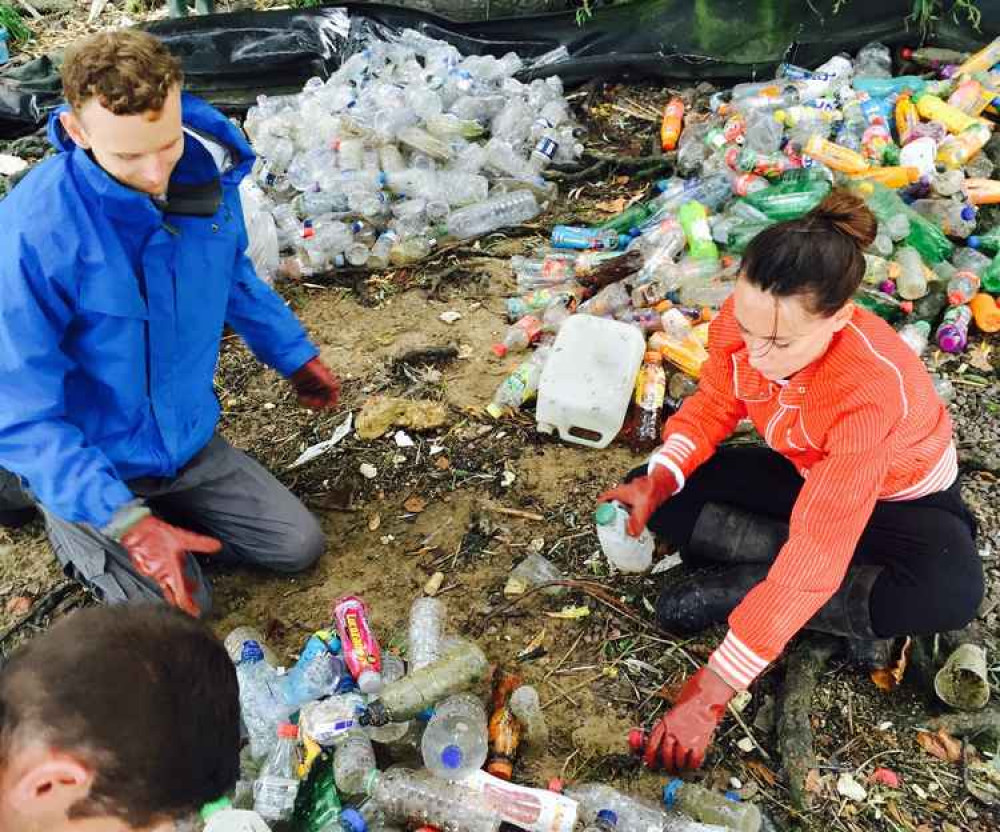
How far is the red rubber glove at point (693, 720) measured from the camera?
236 centimetres

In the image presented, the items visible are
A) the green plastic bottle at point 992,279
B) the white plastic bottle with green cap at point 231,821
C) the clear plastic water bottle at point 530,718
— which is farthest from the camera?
the green plastic bottle at point 992,279

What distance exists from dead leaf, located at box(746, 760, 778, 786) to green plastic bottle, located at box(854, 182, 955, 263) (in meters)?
2.87

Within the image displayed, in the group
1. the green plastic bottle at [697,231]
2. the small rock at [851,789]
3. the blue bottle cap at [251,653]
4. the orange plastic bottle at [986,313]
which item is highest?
the green plastic bottle at [697,231]

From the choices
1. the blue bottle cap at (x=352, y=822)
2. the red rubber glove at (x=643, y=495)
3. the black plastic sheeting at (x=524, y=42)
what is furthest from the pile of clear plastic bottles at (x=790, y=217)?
the blue bottle cap at (x=352, y=822)

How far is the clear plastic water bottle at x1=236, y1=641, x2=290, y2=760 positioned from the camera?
2619mm

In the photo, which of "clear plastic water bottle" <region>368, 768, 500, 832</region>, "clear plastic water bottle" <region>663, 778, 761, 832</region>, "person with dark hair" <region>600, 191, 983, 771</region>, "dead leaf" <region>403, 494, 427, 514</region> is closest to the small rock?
"clear plastic water bottle" <region>663, 778, 761, 832</region>

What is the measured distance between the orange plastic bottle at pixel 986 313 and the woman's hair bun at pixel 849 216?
2224 millimetres

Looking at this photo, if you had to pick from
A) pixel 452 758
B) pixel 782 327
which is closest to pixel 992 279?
pixel 782 327

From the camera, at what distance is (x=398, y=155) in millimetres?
5418

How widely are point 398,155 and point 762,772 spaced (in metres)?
4.26

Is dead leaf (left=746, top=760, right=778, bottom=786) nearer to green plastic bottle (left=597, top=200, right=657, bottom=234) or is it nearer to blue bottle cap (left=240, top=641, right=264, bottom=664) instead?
blue bottle cap (left=240, top=641, right=264, bottom=664)

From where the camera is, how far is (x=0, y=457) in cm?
248

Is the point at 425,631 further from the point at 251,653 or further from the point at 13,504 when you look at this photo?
the point at 13,504

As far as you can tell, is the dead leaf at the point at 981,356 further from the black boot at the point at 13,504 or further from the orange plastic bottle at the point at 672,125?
the black boot at the point at 13,504
